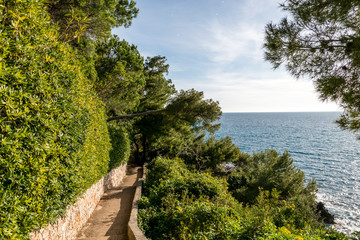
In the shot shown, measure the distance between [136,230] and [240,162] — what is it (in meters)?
23.7

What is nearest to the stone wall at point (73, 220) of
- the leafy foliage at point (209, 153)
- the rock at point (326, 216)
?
the leafy foliage at point (209, 153)

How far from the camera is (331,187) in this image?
25.5 meters

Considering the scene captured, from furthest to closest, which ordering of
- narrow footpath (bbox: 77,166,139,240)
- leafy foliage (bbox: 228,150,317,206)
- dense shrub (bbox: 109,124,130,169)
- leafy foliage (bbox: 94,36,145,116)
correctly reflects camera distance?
1. leafy foliage (bbox: 228,150,317,206)
2. dense shrub (bbox: 109,124,130,169)
3. leafy foliage (bbox: 94,36,145,116)
4. narrow footpath (bbox: 77,166,139,240)

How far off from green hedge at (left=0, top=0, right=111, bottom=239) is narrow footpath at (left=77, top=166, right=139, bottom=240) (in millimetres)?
2083

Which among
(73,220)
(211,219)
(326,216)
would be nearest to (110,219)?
(73,220)

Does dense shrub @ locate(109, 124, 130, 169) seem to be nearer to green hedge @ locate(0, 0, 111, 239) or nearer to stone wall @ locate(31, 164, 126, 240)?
stone wall @ locate(31, 164, 126, 240)

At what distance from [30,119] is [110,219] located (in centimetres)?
567

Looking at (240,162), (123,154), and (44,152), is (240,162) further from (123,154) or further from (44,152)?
(44,152)

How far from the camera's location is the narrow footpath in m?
6.00

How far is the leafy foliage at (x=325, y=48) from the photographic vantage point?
4.98 metres

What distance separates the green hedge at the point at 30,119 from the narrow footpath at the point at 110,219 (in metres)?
2.08

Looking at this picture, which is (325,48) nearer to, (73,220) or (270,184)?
(73,220)

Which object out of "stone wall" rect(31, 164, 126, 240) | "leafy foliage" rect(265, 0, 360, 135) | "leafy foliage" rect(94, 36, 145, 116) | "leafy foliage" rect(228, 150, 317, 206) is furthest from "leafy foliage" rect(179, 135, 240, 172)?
"leafy foliage" rect(265, 0, 360, 135)

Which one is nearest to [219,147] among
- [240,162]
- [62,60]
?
[240,162]
